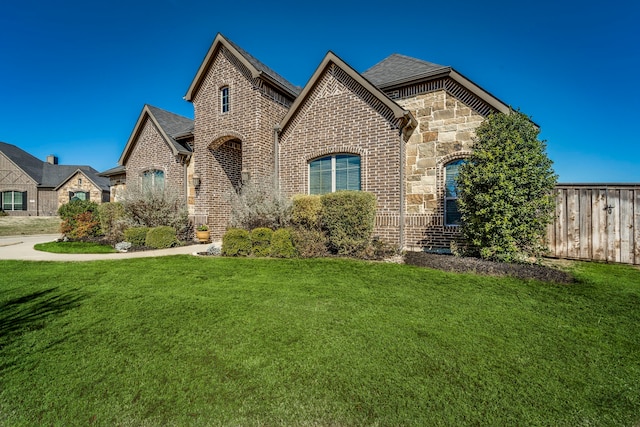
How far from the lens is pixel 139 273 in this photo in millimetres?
6105

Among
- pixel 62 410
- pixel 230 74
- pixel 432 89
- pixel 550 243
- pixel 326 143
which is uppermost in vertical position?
pixel 230 74

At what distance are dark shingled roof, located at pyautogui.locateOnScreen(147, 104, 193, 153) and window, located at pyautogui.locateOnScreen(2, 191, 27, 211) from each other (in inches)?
1043

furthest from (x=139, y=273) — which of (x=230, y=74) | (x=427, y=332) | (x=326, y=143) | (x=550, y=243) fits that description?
(x=550, y=243)

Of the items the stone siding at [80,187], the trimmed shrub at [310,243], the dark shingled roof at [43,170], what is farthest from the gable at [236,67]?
the dark shingled roof at [43,170]

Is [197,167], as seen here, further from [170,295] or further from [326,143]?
[170,295]

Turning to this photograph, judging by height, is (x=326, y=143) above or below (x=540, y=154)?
above

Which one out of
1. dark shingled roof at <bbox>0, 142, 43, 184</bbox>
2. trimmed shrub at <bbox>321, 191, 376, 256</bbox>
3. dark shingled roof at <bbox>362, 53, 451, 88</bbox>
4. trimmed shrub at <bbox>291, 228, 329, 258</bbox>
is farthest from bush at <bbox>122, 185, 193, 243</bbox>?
dark shingled roof at <bbox>0, 142, 43, 184</bbox>

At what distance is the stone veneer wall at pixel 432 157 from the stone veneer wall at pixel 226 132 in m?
5.26

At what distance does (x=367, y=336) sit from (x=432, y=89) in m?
8.22

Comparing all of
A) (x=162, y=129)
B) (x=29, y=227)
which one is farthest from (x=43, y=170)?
(x=162, y=129)

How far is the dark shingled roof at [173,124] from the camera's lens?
13259mm

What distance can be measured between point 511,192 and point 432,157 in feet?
10.2

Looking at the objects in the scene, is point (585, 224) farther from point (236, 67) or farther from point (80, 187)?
point (80, 187)

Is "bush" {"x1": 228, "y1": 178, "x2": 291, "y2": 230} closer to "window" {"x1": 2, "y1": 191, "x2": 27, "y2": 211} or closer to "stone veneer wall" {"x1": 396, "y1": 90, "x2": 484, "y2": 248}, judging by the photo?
"stone veneer wall" {"x1": 396, "y1": 90, "x2": 484, "y2": 248}
